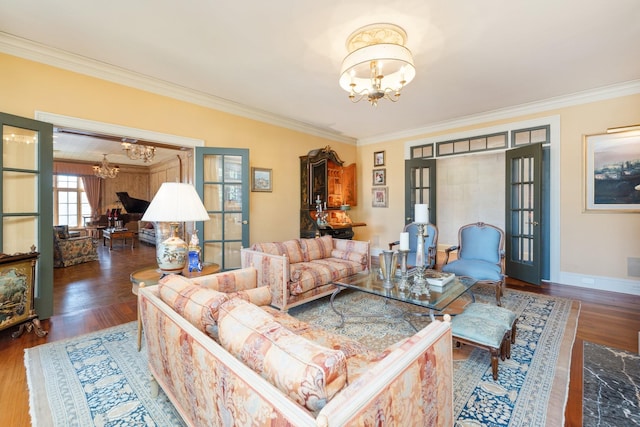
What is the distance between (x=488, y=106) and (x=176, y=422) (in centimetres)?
541

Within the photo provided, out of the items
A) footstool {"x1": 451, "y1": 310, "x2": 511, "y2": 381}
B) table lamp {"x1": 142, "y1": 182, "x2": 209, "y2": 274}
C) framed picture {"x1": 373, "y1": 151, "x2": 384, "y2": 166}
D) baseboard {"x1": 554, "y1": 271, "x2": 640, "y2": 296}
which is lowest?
baseboard {"x1": 554, "y1": 271, "x2": 640, "y2": 296}

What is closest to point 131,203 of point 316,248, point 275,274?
point 316,248

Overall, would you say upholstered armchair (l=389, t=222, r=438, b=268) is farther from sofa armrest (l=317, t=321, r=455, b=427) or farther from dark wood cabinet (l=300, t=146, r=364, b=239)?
sofa armrest (l=317, t=321, r=455, b=427)

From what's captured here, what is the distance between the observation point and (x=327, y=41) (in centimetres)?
265

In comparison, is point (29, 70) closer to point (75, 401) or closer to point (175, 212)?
point (175, 212)

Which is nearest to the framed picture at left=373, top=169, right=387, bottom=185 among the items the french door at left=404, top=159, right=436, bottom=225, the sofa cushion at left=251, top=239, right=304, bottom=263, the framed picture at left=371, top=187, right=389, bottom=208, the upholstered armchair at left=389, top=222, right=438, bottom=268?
the framed picture at left=371, top=187, right=389, bottom=208

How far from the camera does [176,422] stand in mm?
1577

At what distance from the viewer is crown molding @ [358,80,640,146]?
3697mm

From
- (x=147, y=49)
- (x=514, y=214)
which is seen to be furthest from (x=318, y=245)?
(x=514, y=214)

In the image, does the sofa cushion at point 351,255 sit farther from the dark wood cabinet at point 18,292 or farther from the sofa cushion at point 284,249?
the dark wood cabinet at point 18,292

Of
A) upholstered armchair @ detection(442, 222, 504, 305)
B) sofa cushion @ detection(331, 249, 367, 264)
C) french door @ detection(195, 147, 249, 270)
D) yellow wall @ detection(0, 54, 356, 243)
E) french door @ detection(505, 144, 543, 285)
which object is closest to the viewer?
yellow wall @ detection(0, 54, 356, 243)

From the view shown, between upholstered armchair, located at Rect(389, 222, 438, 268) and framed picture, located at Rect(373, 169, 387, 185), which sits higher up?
framed picture, located at Rect(373, 169, 387, 185)

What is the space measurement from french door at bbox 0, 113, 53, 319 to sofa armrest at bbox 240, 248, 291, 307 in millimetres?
2116

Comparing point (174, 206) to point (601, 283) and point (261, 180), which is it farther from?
point (601, 283)
